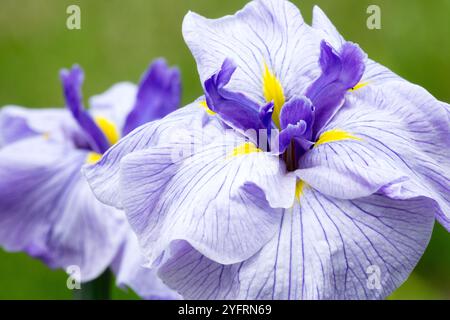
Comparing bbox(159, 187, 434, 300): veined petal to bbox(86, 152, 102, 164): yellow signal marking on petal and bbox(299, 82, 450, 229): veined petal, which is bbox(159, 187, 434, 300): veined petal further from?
bbox(86, 152, 102, 164): yellow signal marking on petal

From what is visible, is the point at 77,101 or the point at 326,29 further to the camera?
the point at 77,101

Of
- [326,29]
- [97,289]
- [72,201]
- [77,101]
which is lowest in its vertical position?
[97,289]

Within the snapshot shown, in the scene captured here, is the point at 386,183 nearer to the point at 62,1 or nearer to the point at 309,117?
the point at 309,117

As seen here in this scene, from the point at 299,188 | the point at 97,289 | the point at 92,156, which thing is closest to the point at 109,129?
the point at 92,156

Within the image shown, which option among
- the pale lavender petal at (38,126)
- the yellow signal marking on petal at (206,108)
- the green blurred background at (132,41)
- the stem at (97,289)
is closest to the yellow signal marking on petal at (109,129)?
the pale lavender petal at (38,126)

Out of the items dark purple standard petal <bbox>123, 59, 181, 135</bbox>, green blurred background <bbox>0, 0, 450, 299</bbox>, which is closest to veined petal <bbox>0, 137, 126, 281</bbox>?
dark purple standard petal <bbox>123, 59, 181, 135</bbox>

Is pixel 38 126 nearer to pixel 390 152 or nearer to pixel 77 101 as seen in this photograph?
pixel 77 101
